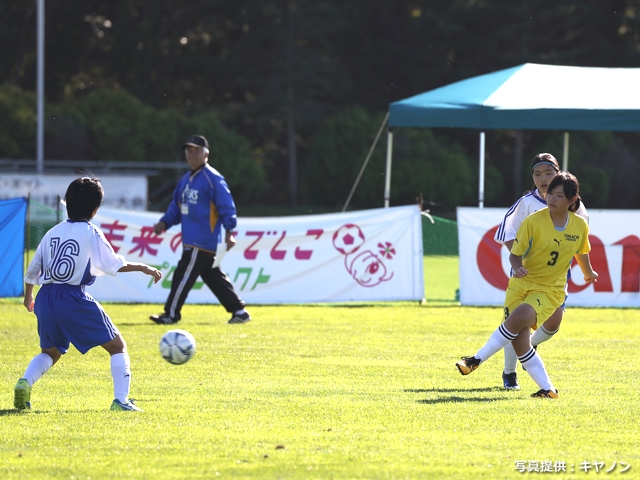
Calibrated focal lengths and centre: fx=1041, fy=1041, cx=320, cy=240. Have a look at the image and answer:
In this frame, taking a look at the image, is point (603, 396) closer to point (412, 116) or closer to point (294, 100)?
point (412, 116)

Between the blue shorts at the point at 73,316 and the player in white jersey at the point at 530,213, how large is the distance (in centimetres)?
298

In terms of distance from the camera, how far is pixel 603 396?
286 inches

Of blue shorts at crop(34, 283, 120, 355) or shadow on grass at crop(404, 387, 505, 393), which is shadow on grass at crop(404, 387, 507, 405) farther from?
blue shorts at crop(34, 283, 120, 355)

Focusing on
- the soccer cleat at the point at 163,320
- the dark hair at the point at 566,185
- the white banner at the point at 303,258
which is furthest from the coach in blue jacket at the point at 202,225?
the dark hair at the point at 566,185

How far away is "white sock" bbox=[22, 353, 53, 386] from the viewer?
262 inches

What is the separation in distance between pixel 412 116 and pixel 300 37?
1288 inches

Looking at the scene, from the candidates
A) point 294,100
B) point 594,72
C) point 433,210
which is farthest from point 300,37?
point 594,72

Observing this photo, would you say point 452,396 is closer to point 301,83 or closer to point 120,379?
point 120,379

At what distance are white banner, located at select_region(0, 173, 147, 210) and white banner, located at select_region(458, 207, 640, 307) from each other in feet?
59.8

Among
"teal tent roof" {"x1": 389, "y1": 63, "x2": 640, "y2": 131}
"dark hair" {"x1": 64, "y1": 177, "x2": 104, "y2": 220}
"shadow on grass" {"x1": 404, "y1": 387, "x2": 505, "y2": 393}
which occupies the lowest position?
"shadow on grass" {"x1": 404, "y1": 387, "x2": 505, "y2": 393}

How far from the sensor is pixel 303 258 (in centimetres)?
1527

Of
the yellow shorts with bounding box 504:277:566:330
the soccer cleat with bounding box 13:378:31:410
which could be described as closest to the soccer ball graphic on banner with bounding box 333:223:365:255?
the yellow shorts with bounding box 504:277:566:330

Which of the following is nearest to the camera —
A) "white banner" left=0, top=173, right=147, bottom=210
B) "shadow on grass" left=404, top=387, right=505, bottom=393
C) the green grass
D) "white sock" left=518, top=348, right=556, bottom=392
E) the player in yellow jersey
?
the green grass

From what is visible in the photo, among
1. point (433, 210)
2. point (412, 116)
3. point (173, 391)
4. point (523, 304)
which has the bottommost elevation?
point (433, 210)
